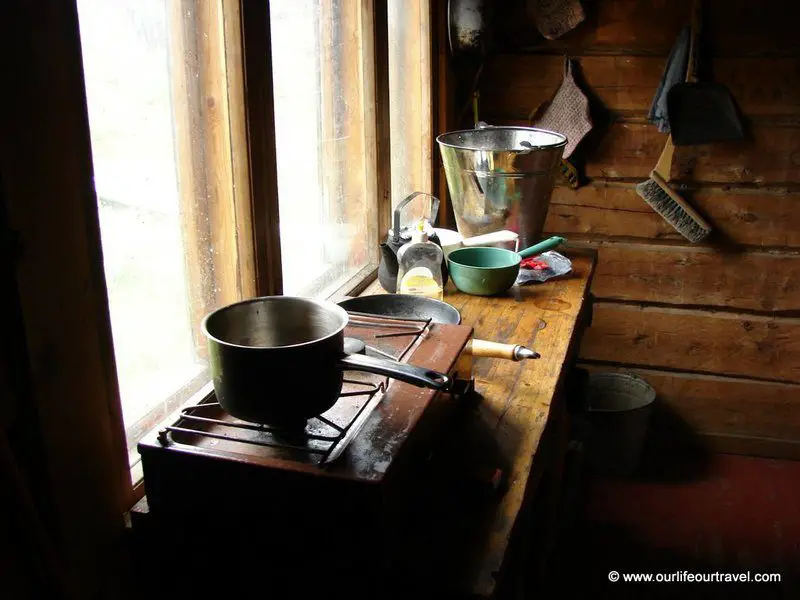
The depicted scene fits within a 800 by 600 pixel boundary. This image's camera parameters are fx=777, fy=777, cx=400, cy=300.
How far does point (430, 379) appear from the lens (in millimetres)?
908

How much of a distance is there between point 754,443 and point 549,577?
1169 mm

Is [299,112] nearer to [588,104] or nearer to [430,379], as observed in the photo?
[430,379]

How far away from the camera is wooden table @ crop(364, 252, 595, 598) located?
1053 mm

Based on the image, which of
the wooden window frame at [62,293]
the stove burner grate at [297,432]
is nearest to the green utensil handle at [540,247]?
the stove burner grate at [297,432]

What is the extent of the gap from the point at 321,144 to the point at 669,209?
4.66 feet

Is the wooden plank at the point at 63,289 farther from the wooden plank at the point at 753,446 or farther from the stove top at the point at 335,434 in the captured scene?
the wooden plank at the point at 753,446

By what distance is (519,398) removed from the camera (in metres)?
1.48

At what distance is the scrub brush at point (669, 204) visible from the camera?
270 centimetres

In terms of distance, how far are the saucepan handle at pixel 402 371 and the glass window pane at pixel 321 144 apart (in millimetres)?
767

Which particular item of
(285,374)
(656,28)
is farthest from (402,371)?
(656,28)

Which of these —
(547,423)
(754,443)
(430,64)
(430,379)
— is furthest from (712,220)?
(430,379)

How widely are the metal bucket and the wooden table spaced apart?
0.20m

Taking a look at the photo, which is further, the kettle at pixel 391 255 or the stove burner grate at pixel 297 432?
the kettle at pixel 391 255

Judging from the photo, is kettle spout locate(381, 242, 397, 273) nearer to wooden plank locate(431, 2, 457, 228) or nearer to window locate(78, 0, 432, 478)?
window locate(78, 0, 432, 478)
